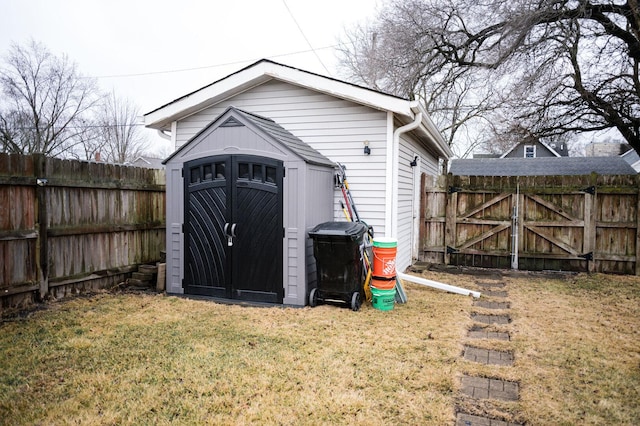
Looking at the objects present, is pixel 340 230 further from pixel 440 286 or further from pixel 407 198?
pixel 407 198

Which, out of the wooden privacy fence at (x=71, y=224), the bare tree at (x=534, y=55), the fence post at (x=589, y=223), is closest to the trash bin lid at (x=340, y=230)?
the wooden privacy fence at (x=71, y=224)

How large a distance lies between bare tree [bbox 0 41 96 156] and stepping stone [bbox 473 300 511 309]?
963 inches

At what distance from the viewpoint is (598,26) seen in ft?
36.5

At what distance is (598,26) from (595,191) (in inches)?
247

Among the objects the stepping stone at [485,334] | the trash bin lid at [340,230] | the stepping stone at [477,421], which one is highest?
the trash bin lid at [340,230]

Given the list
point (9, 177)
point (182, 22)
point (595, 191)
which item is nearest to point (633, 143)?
point (595, 191)

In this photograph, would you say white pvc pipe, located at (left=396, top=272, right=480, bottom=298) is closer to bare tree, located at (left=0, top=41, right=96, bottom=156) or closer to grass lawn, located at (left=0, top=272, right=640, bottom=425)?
grass lawn, located at (left=0, top=272, right=640, bottom=425)

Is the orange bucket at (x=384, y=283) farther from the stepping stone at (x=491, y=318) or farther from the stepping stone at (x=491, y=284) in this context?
the stepping stone at (x=491, y=284)

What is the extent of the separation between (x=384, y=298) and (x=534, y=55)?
895cm

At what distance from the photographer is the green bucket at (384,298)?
5168 millimetres

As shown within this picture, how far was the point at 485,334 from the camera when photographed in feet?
14.4

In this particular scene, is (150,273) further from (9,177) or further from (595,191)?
(595,191)

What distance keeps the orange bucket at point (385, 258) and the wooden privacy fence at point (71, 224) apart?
3.87m

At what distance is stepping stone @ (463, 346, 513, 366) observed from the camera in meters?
3.63
